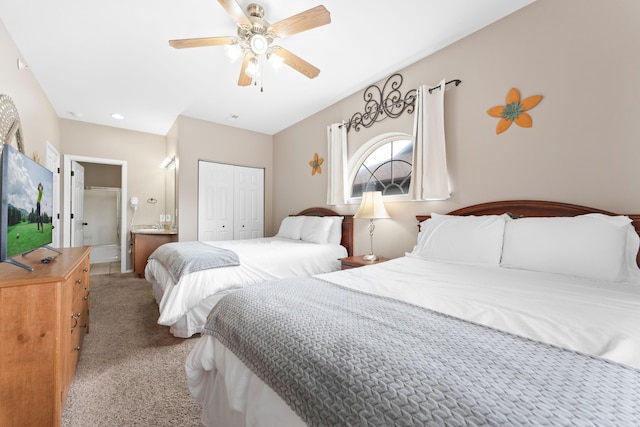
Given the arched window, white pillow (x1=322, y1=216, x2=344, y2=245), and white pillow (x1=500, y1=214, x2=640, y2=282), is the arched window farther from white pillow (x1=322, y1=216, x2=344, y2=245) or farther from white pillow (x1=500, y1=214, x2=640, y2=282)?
white pillow (x1=500, y1=214, x2=640, y2=282)

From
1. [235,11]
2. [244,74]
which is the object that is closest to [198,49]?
[244,74]

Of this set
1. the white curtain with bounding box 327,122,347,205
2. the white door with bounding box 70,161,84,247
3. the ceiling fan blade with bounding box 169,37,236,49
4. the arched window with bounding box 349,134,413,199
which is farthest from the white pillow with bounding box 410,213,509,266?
the white door with bounding box 70,161,84,247

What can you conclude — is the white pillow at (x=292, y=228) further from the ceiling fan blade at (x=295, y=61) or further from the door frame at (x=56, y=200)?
the door frame at (x=56, y=200)

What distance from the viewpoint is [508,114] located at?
210cm

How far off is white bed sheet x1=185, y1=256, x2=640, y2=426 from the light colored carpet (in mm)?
312

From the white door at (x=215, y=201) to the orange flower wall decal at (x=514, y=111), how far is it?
385 cm

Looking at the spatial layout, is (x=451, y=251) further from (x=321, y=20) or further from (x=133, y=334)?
(x=133, y=334)

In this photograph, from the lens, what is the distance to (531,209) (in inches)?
76.4

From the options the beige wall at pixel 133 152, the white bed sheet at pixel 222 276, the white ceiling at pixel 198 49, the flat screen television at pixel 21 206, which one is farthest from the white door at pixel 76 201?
the flat screen television at pixel 21 206

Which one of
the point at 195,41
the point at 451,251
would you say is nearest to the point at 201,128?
the point at 195,41

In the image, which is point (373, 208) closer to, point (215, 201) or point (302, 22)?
point (302, 22)

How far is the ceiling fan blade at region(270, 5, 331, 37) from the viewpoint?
1.73m

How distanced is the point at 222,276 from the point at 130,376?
886 millimetres

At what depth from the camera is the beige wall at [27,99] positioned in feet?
7.18
